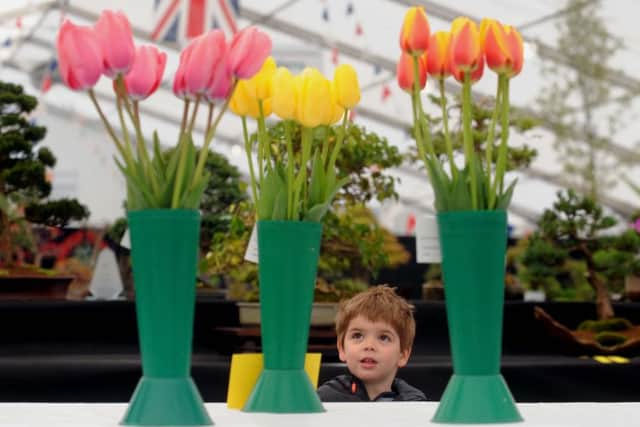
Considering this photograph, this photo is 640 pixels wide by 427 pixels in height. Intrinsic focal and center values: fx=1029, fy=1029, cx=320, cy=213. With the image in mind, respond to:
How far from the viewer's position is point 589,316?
3229mm

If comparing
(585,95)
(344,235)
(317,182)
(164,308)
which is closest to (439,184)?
(317,182)

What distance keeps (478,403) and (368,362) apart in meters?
1.10

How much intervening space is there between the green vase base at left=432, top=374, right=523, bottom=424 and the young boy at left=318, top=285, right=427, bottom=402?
1033 millimetres

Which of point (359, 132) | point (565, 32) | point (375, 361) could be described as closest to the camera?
point (375, 361)

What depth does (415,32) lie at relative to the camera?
83 cm

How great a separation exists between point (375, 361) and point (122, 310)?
119 centimetres

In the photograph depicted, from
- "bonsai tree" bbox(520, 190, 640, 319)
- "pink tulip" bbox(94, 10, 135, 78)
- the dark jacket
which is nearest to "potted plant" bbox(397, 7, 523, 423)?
"pink tulip" bbox(94, 10, 135, 78)

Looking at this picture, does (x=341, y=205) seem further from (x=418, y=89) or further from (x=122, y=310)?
(x=418, y=89)

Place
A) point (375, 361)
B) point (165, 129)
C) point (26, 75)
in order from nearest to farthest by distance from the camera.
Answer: point (375, 361), point (26, 75), point (165, 129)

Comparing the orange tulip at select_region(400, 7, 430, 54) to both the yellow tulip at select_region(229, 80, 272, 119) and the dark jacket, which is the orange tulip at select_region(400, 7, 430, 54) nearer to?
the yellow tulip at select_region(229, 80, 272, 119)

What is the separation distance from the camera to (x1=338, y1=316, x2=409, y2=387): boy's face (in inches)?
73.5

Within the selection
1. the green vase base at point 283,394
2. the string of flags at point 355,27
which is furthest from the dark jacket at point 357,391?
the string of flags at point 355,27

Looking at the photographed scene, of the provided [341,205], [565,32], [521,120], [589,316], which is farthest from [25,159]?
[565,32]

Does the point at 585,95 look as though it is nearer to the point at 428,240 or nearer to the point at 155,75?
the point at 428,240
